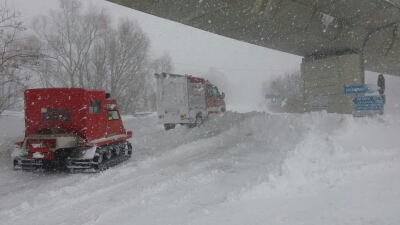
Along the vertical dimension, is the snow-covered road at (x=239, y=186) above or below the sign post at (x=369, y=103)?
below

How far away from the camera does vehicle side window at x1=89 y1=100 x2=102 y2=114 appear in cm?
870

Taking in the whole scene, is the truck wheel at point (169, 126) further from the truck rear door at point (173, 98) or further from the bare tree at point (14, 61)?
the bare tree at point (14, 61)

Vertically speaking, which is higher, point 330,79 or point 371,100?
point 330,79

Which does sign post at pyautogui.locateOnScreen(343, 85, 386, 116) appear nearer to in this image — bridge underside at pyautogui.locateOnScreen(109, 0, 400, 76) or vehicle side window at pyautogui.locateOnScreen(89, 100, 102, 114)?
bridge underside at pyautogui.locateOnScreen(109, 0, 400, 76)

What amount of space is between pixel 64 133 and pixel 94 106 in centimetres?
111

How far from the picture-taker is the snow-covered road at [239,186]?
15.4ft

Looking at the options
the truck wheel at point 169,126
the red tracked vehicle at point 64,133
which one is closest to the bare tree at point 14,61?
the red tracked vehicle at point 64,133

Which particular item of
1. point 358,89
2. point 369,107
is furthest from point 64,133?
point 358,89

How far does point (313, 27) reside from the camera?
13.5m

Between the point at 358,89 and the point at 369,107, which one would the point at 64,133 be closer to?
the point at 369,107

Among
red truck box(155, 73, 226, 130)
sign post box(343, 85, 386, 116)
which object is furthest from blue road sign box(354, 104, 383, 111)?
red truck box(155, 73, 226, 130)

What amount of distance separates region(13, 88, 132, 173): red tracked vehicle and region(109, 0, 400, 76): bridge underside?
12.2ft

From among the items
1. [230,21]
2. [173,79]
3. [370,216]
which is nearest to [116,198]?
[370,216]

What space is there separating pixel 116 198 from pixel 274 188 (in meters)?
2.95
